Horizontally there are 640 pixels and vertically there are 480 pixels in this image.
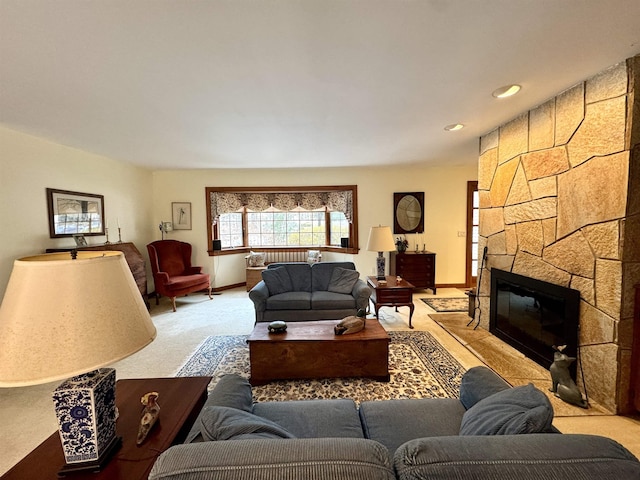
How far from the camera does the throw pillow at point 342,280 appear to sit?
380 cm

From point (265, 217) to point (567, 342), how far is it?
535 cm

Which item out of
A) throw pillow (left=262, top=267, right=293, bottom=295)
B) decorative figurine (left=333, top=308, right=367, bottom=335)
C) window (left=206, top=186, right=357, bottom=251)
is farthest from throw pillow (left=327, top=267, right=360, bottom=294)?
window (left=206, top=186, right=357, bottom=251)

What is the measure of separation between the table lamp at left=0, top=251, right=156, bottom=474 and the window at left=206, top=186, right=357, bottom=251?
16.5ft

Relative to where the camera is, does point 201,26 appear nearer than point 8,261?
A: Yes

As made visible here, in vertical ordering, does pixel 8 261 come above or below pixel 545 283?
above

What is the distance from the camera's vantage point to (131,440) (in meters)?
1.03

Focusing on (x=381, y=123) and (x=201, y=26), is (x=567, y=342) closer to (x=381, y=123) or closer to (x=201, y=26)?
(x=381, y=123)

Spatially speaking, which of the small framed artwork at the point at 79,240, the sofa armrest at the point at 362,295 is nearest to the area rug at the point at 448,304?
the sofa armrest at the point at 362,295

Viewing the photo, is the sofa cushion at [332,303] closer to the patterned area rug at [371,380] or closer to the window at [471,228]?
the patterned area rug at [371,380]

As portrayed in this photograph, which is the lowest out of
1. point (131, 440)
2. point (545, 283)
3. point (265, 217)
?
point (131, 440)

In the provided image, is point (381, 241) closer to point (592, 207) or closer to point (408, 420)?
point (592, 207)

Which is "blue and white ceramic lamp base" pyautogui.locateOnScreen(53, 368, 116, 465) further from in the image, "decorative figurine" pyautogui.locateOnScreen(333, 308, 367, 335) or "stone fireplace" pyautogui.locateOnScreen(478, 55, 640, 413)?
"stone fireplace" pyautogui.locateOnScreen(478, 55, 640, 413)

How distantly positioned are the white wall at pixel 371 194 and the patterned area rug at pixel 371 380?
106 inches

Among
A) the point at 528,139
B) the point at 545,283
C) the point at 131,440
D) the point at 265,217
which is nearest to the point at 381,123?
the point at 528,139
